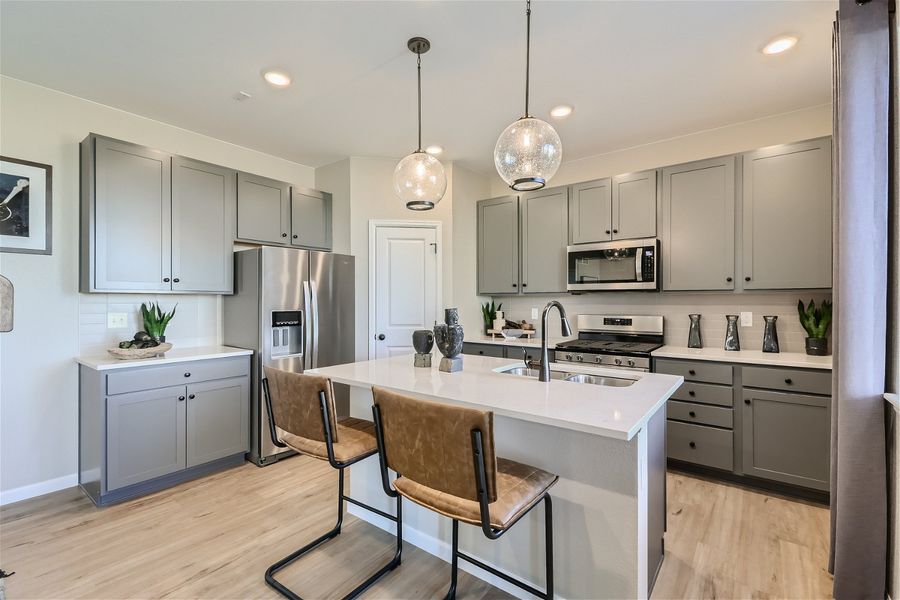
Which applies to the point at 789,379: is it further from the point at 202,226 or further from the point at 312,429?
the point at 202,226

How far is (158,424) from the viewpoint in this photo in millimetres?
2846

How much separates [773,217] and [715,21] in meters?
1.53

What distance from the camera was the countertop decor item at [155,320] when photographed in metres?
3.12

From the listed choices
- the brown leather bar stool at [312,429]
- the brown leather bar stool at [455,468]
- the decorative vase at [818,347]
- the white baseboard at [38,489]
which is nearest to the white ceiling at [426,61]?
the decorative vase at [818,347]

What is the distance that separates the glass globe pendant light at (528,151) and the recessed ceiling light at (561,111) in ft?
3.86

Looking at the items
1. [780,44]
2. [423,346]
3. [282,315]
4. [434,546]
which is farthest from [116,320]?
[780,44]

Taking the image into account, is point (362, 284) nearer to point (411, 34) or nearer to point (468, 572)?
point (411, 34)

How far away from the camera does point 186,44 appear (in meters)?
2.29

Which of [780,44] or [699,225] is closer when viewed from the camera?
[780,44]

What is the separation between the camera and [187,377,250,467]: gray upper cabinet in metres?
3.01

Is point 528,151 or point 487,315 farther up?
point 528,151

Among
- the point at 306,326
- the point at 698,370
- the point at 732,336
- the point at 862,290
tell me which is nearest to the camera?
the point at 862,290

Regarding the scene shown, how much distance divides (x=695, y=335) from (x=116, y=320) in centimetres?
448

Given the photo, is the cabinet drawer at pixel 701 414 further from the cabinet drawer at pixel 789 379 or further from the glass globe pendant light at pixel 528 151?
the glass globe pendant light at pixel 528 151
